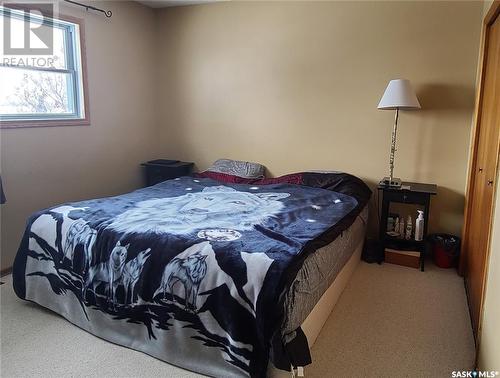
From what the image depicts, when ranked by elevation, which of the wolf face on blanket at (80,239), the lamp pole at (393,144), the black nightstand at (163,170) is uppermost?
the lamp pole at (393,144)

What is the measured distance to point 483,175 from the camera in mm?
2496

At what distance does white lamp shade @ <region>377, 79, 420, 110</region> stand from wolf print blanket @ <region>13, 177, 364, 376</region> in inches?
40.2

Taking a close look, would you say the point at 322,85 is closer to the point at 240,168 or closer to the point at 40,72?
the point at 240,168

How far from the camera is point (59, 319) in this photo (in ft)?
7.82

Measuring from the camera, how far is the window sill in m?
3.00

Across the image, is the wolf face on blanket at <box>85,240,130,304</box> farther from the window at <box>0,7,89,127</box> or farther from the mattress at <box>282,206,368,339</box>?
the window at <box>0,7,89,127</box>

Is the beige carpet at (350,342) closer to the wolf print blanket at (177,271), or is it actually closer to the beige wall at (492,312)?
the wolf print blanket at (177,271)

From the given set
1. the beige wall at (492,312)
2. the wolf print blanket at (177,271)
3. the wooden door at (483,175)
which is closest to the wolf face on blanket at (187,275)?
the wolf print blanket at (177,271)

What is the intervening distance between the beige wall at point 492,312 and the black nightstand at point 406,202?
1291 mm

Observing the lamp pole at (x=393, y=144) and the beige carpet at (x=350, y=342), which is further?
the lamp pole at (x=393, y=144)

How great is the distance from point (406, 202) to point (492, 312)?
1.59 m

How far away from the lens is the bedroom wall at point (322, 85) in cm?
324

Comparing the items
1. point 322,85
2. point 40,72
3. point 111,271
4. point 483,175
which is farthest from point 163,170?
point 483,175

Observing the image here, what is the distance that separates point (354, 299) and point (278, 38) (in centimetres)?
254
